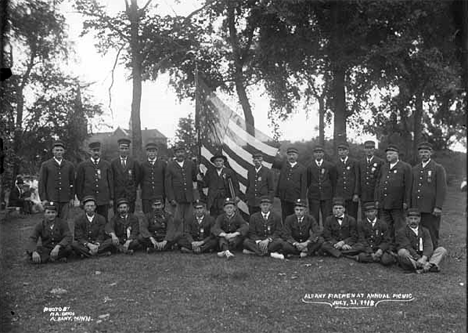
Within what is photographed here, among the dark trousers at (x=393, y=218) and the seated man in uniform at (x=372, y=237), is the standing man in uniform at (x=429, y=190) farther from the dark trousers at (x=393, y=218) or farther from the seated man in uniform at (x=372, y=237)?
the seated man in uniform at (x=372, y=237)

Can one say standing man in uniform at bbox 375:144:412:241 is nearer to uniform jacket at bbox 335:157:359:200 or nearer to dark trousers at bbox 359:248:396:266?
uniform jacket at bbox 335:157:359:200

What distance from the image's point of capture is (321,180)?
808cm

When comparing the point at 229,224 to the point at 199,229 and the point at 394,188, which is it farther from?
the point at 394,188

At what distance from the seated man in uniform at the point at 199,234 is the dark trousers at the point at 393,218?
271 cm

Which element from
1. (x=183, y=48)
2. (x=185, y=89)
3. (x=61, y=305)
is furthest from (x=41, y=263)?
(x=185, y=89)

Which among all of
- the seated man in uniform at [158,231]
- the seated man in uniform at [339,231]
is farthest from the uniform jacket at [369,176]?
the seated man in uniform at [158,231]

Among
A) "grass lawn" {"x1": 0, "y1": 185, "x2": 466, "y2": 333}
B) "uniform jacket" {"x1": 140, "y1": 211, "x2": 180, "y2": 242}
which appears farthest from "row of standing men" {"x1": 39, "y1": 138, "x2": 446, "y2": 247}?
"grass lawn" {"x1": 0, "y1": 185, "x2": 466, "y2": 333}

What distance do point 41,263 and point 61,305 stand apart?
77.0 inches

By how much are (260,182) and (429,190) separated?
2.74 metres

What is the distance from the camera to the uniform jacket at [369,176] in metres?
7.76

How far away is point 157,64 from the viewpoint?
11.4 meters

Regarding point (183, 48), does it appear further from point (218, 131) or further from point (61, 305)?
point (61, 305)

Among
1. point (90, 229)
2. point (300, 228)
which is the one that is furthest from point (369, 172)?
point (90, 229)

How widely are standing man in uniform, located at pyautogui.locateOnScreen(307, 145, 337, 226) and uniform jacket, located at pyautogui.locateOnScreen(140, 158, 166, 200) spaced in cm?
254
